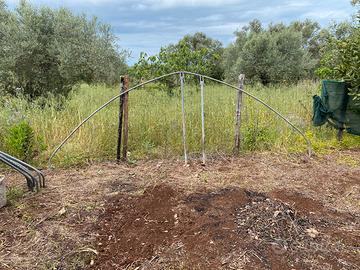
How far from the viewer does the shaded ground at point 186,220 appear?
2.10 metres

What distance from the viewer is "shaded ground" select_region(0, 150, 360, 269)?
2.10m

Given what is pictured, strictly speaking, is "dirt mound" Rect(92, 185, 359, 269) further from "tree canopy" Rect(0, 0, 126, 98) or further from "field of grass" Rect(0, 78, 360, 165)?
"tree canopy" Rect(0, 0, 126, 98)

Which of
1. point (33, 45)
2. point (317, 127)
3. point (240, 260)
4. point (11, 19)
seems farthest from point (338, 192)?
point (11, 19)

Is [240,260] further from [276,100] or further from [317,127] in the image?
[276,100]

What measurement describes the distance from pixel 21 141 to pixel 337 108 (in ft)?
15.3

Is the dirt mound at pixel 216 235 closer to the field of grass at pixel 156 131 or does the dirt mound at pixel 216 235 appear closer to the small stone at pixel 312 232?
the small stone at pixel 312 232

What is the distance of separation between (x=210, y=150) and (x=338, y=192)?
1753 mm

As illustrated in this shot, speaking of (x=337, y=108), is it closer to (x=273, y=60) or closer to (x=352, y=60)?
(x=352, y=60)

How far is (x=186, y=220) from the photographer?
8.31 feet

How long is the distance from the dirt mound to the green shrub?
1716 mm

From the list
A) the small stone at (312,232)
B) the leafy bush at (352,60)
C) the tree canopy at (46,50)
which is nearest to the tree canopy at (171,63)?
the tree canopy at (46,50)

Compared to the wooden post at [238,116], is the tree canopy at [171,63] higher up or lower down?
higher up

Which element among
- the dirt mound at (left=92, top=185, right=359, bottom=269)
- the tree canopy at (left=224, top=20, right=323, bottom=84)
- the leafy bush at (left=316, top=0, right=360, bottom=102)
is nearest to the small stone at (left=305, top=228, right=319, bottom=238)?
the dirt mound at (left=92, top=185, right=359, bottom=269)

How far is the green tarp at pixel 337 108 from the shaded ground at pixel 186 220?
138cm
